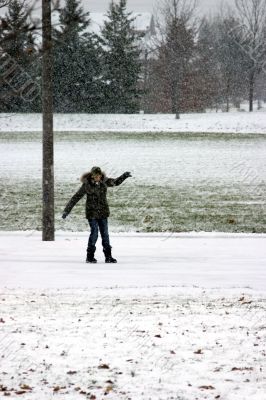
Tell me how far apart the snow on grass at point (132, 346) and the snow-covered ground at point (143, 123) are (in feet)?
133

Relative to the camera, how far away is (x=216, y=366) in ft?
20.4

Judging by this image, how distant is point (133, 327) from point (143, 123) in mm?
44811

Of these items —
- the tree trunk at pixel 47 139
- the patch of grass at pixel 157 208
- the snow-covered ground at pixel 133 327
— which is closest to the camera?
the snow-covered ground at pixel 133 327

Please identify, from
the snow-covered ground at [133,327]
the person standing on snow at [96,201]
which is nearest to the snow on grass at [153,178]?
the person standing on snow at [96,201]

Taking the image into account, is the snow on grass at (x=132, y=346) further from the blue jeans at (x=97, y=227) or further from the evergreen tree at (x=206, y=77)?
the evergreen tree at (x=206, y=77)

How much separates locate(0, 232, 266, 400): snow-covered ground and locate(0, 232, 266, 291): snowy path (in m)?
0.02

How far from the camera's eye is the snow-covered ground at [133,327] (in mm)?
5801

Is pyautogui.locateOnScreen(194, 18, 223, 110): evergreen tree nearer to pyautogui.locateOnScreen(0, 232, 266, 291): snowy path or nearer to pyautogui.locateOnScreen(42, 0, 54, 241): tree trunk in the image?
pyautogui.locateOnScreen(0, 232, 266, 291): snowy path

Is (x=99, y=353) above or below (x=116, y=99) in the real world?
below

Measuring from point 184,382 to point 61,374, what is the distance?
1052 millimetres

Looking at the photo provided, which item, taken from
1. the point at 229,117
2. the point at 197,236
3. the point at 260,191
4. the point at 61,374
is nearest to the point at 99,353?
the point at 61,374

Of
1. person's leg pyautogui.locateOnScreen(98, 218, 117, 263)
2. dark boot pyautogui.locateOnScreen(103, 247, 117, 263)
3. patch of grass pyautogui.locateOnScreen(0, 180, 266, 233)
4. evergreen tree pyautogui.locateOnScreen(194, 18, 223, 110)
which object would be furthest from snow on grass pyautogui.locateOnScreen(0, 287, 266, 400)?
evergreen tree pyautogui.locateOnScreen(194, 18, 223, 110)

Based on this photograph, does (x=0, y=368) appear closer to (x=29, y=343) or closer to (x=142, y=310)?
(x=29, y=343)

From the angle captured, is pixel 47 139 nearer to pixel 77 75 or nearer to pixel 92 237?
pixel 92 237
